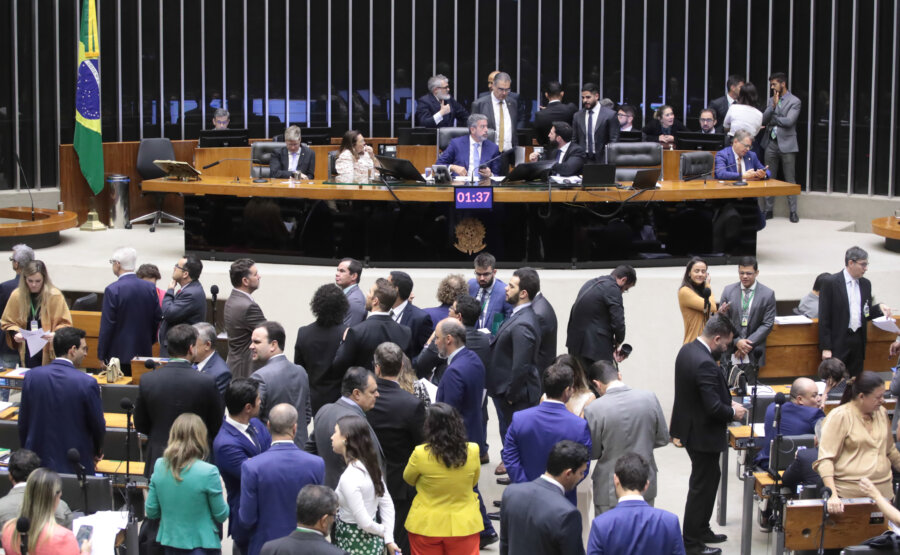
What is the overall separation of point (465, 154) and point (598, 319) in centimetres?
333

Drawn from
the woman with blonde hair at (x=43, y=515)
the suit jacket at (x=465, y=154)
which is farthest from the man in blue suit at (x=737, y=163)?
the woman with blonde hair at (x=43, y=515)

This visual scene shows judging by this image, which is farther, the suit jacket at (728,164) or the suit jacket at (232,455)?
the suit jacket at (728,164)

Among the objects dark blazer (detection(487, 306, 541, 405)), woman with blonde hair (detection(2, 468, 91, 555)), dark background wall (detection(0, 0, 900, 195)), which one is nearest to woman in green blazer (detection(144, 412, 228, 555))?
woman with blonde hair (detection(2, 468, 91, 555))

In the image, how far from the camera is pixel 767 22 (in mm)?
15742

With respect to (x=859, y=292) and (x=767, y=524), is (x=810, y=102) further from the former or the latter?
(x=767, y=524)

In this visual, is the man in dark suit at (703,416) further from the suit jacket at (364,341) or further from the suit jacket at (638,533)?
the suit jacket at (638,533)

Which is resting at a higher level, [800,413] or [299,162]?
[299,162]

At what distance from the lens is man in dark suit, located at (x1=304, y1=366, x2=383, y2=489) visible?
5344mm

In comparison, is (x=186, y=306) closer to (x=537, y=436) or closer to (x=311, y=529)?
(x=537, y=436)

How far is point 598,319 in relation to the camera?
25.6ft

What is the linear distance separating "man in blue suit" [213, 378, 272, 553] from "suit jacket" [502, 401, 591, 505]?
3.82 feet

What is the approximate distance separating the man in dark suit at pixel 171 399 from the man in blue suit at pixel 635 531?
6.98ft

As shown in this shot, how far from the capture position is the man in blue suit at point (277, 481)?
504cm

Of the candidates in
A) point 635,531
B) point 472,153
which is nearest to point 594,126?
point 472,153
